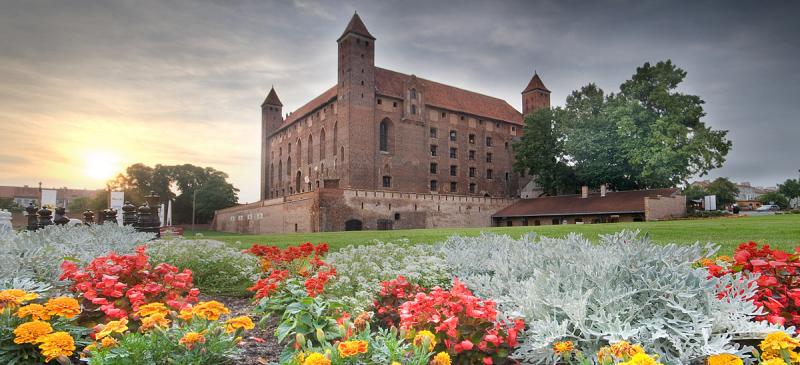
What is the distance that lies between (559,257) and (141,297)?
13.5 feet

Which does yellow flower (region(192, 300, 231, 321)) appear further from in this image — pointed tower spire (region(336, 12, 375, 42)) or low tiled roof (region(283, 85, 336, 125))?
low tiled roof (region(283, 85, 336, 125))

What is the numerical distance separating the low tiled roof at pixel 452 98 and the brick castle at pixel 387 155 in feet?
0.59

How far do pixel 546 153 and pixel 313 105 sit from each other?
29224mm

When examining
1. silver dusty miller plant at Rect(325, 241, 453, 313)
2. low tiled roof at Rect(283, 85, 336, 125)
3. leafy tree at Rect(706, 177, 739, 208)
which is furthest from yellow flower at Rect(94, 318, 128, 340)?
leafy tree at Rect(706, 177, 739, 208)

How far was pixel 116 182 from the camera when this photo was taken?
71.0 metres

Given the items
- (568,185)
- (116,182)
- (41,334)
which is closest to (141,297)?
(41,334)

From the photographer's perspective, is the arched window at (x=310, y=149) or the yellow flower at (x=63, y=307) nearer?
the yellow flower at (x=63, y=307)

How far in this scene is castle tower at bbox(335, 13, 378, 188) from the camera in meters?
47.2

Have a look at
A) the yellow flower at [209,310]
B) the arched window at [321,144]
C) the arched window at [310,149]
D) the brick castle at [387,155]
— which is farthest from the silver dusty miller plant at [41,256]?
the arched window at [310,149]

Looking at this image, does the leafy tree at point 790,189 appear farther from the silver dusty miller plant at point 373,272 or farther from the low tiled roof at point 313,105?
the silver dusty miller plant at point 373,272

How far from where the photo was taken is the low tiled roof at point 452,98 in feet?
170

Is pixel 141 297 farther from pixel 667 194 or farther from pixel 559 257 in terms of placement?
pixel 667 194

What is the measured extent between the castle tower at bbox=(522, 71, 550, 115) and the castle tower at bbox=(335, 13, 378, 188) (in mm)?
25353

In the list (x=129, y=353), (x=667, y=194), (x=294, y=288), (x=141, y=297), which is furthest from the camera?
(x=667, y=194)
